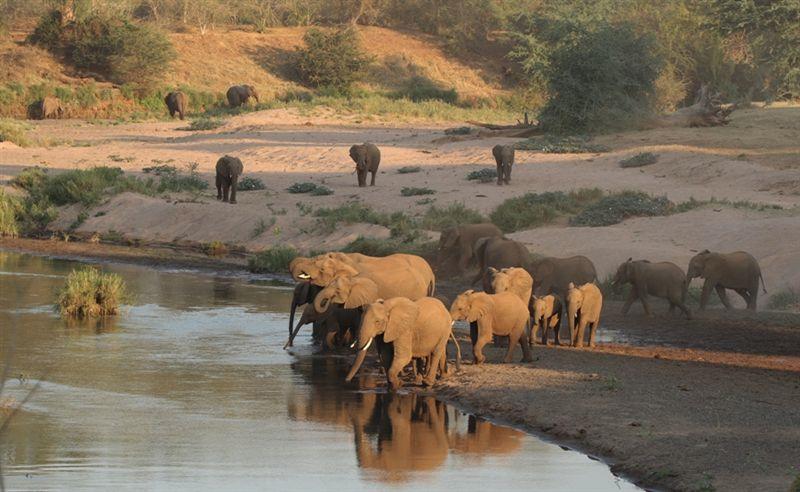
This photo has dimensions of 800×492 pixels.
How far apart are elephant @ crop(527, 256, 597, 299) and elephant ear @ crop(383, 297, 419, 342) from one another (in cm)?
544

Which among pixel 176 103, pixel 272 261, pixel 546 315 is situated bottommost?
pixel 272 261

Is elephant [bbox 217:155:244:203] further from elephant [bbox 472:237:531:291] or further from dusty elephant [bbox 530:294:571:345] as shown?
dusty elephant [bbox 530:294:571:345]

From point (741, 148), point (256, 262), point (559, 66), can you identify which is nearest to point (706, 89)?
point (559, 66)

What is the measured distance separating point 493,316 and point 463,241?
742 centimetres

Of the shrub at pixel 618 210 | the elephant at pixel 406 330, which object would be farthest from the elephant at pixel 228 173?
the elephant at pixel 406 330

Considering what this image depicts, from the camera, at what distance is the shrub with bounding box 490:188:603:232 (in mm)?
26391

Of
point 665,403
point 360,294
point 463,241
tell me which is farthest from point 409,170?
point 665,403

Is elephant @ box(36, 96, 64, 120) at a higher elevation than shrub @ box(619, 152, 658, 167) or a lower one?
higher

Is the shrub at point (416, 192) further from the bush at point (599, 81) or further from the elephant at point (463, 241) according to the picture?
the bush at point (599, 81)

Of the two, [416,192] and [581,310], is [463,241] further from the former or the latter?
[416,192]

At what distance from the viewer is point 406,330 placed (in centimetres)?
1355

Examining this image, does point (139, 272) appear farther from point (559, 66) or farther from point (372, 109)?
point (372, 109)

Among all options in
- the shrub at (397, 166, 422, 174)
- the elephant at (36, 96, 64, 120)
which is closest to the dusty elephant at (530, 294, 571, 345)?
the shrub at (397, 166, 422, 174)

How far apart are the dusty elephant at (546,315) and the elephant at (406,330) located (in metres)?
2.41
